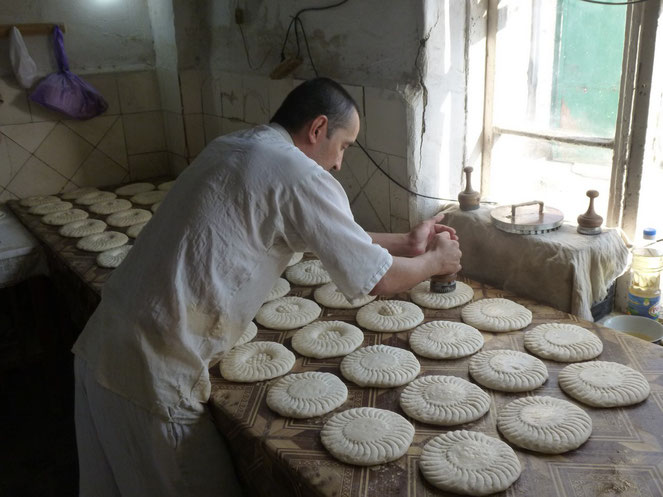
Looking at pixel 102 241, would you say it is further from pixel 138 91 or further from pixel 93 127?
pixel 138 91

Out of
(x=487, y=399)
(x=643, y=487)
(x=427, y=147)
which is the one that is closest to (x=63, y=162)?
(x=427, y=147)

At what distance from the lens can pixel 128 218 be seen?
336 cm

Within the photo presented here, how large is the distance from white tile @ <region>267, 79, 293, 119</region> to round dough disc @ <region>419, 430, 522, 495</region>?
205 centimetres

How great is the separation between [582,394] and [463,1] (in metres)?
1.55

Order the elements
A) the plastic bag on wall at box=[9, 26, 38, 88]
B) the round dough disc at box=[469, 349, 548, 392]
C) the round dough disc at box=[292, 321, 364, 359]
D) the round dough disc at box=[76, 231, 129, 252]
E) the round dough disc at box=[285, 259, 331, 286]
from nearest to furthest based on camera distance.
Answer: the round dough disc at box=[469, 349, 548, 392] < the round dough disc at box=[292, 321, 364, 359] < the round dough disc at box=[285, 259, 331, 286] < the round dough disc at box=[76, 231, 129, 252] < the plastic bag on wall at box=[9, 26, 38, 88]

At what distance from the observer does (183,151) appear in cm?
404

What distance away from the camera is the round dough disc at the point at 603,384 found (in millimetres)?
1590

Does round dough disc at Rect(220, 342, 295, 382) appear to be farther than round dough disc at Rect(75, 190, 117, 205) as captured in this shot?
No

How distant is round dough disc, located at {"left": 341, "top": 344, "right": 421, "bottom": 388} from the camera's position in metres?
1.77

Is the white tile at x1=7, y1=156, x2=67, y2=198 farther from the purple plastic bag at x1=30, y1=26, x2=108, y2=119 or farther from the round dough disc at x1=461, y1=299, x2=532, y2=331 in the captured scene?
the round dough disc at x1=461, y1=299, x2=532, y2=331

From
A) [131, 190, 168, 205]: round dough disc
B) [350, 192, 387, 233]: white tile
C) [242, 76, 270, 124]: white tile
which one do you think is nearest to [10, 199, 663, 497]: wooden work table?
[350, 192, 387, 233]: white tile

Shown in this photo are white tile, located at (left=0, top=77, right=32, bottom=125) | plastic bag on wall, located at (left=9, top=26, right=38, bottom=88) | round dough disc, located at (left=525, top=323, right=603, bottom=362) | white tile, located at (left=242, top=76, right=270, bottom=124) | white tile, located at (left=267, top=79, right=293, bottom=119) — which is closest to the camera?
round dough disc, located at (left=525, top=323, right=603, bottom=362)

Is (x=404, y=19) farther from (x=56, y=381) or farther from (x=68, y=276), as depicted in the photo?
(x=56, y=381)

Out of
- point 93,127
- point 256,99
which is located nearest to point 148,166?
point 93,127
